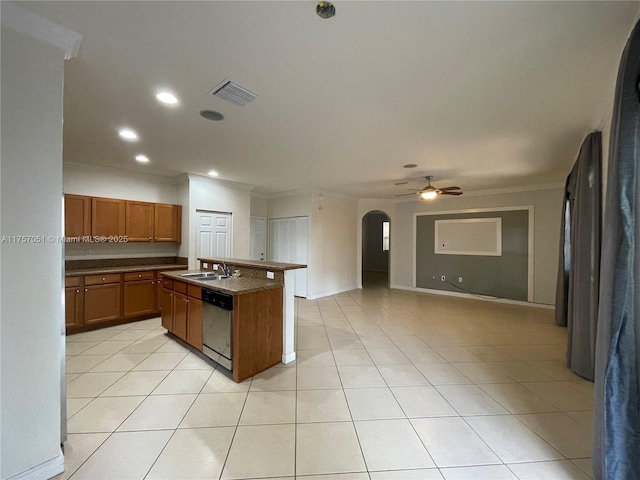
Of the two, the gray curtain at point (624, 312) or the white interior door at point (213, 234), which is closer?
the gray curtain at point (624, 312)

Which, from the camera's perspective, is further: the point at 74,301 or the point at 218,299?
the point at 74,301

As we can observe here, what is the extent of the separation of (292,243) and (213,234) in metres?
1.99

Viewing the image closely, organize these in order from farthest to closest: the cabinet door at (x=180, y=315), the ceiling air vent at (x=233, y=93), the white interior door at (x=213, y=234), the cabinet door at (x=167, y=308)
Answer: the white interior door at (x=213, y=234)
the cabinet door at (x=167, y=308)
the cabinet door at (x=180, y=315)
the ceiling air vent at (x=233, y=93)

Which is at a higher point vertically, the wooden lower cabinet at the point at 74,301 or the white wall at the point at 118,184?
the white wall at the point at 118,184

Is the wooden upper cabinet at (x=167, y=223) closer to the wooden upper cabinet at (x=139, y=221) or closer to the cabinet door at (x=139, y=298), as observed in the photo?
the wooden upper cabinet at (x=139, y=221)

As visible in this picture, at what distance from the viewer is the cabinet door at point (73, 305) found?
3.63 metres

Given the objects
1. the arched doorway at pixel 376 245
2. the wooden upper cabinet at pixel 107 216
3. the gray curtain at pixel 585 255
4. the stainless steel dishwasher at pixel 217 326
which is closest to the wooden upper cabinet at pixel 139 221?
the wooden upper cabinet at pixel 107 216

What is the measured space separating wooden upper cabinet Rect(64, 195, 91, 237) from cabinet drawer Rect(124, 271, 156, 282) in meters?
0.91

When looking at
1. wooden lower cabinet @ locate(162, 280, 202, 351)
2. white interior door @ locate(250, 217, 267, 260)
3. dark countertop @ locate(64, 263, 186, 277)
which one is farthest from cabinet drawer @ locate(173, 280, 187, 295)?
white interior door @ locate(250, 217, 267, 260)

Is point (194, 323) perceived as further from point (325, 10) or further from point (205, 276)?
point (325, 10)

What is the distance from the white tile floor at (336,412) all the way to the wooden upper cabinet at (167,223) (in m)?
1.93

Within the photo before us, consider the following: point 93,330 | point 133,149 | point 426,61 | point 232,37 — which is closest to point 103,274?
point 93,330

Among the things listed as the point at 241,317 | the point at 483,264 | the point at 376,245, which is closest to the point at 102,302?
the point at 241,317

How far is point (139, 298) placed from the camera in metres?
4.31
